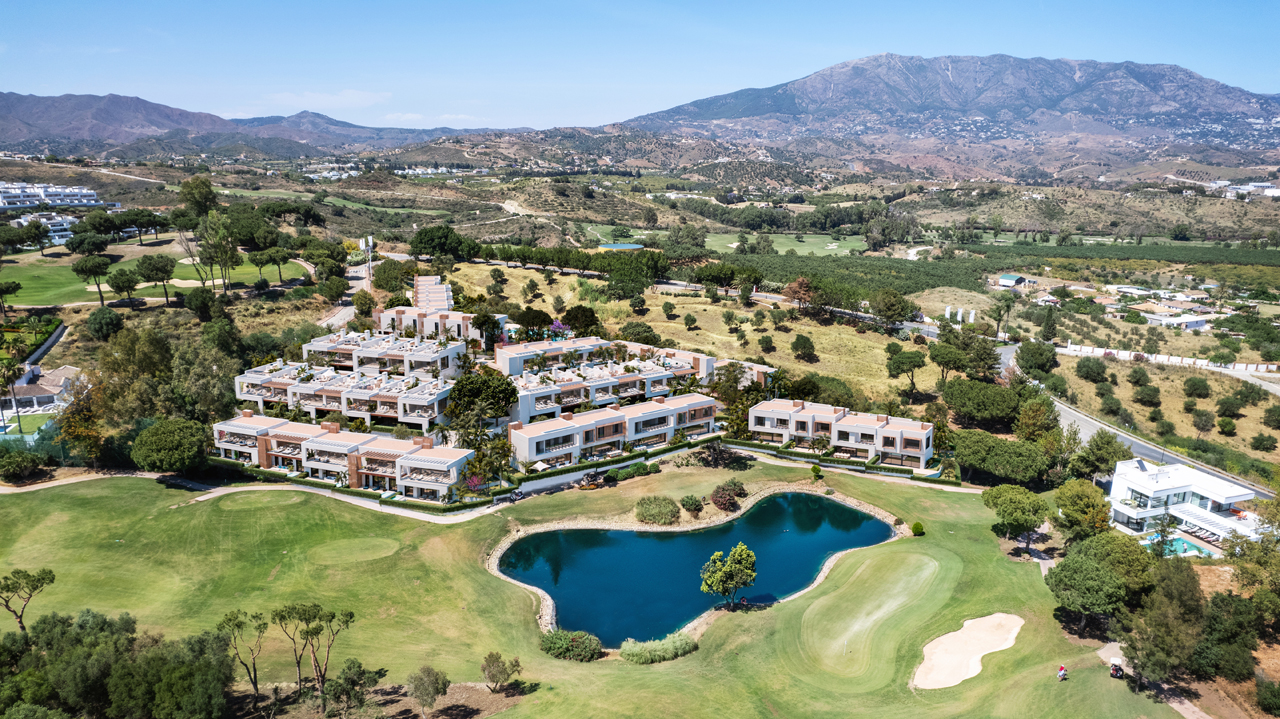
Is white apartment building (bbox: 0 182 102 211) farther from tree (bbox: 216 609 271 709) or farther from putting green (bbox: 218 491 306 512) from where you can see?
tree (bbox: 216 609 271 709)

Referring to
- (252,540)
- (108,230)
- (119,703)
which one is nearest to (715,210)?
(108,230)

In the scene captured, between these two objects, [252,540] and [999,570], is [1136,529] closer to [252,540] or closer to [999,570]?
[999,570]

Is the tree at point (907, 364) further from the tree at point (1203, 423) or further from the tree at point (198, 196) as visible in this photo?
the tree at point (198, 196)

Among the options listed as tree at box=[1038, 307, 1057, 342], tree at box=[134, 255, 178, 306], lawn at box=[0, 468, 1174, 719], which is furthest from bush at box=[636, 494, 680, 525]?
tree at box=[1038, 307, 1057, 342]

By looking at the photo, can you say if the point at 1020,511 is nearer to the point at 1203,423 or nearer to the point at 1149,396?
the point at 1203,423

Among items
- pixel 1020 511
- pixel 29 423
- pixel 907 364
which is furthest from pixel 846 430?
pixel 29 423

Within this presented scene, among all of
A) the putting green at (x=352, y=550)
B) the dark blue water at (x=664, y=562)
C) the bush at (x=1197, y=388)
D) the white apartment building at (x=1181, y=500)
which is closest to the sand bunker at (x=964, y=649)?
the dark blue water at (x=664, y=562)
